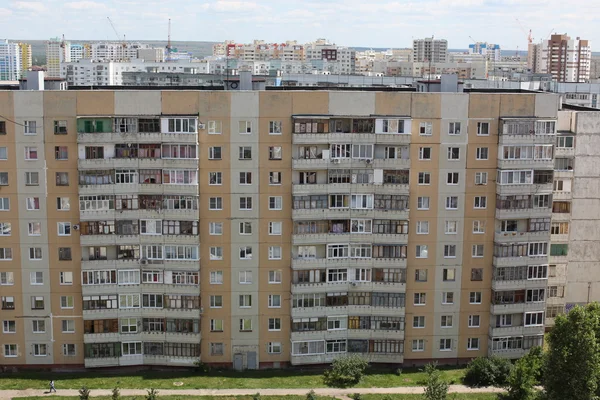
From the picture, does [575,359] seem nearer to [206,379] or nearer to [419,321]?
[419,321]

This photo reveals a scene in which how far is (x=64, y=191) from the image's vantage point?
5922cm

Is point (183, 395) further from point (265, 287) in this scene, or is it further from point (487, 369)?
point (487, 369)

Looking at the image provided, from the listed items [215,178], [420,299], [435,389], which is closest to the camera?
[435,389]

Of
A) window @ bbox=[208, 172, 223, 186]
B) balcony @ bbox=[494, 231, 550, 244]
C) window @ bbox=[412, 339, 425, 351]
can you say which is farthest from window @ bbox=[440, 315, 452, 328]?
window @ bbox=[208, 172, 223, 186]

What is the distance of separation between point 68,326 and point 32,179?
37.2ft

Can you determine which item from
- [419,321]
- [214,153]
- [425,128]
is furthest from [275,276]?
[425,128]

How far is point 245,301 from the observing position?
2416 inches

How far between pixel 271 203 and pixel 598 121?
86.9 ft

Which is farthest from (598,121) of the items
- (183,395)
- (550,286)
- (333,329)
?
(183,395)

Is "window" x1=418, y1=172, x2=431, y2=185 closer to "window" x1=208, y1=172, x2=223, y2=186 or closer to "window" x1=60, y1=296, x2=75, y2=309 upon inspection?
"window" x1=208, y1=172, x2=223, y2=186

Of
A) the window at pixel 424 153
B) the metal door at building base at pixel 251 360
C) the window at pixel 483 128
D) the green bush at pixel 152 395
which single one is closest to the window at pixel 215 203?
the metal door at building base at pixel 251 360

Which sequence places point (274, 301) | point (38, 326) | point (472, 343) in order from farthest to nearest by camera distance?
point (472, 343), point (274, 301), point (38, 326)

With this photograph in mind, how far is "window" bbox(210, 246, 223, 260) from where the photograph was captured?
60.5 metres

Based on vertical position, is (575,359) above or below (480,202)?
below
